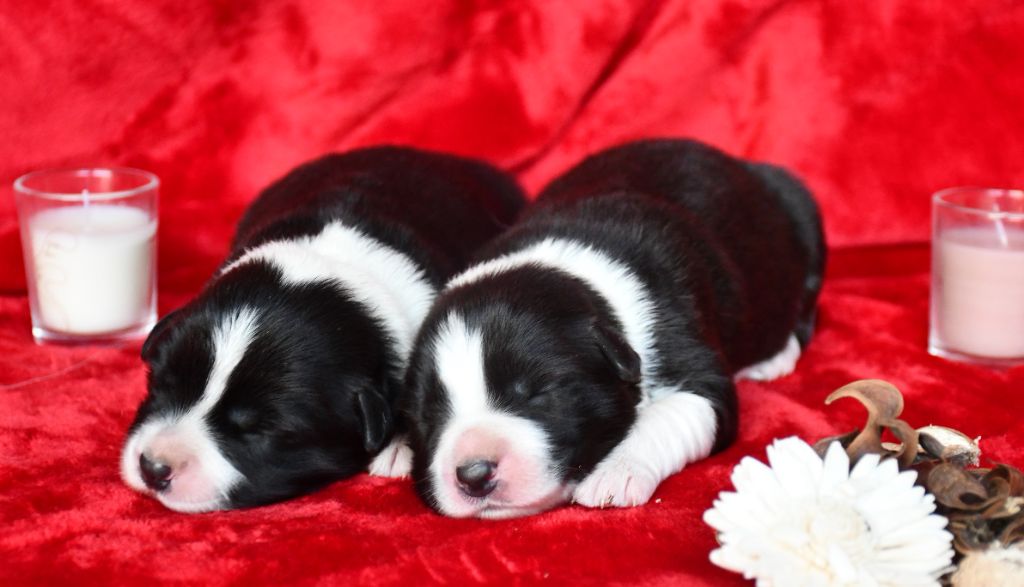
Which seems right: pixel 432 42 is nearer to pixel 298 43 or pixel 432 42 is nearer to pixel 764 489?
pixel 298 43

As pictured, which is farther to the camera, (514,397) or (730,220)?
(730,220)

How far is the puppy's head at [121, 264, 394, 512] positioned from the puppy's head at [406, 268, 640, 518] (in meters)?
0.20

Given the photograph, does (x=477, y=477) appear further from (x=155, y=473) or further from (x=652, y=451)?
(x=155, y=473)

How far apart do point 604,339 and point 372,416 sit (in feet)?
2.26

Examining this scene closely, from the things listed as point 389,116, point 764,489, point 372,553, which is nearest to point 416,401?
point 372,553

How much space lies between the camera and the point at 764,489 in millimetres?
2965

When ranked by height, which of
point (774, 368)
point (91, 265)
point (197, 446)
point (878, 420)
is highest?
point (878, 420)

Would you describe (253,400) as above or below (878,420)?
below

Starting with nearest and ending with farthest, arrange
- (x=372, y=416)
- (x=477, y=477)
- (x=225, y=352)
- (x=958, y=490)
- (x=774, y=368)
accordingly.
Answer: (x=958, y=490) → (x=477, y=477) → (x=225, y=352) → (x=372, y=416) → (x=774, y=368)

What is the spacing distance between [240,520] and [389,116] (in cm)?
292

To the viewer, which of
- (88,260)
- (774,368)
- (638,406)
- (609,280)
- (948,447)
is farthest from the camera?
(88,260)

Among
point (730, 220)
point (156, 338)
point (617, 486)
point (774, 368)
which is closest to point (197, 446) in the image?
point (156, 338)

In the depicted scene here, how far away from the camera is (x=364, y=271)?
4.14 m

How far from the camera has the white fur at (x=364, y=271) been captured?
3.98 m
